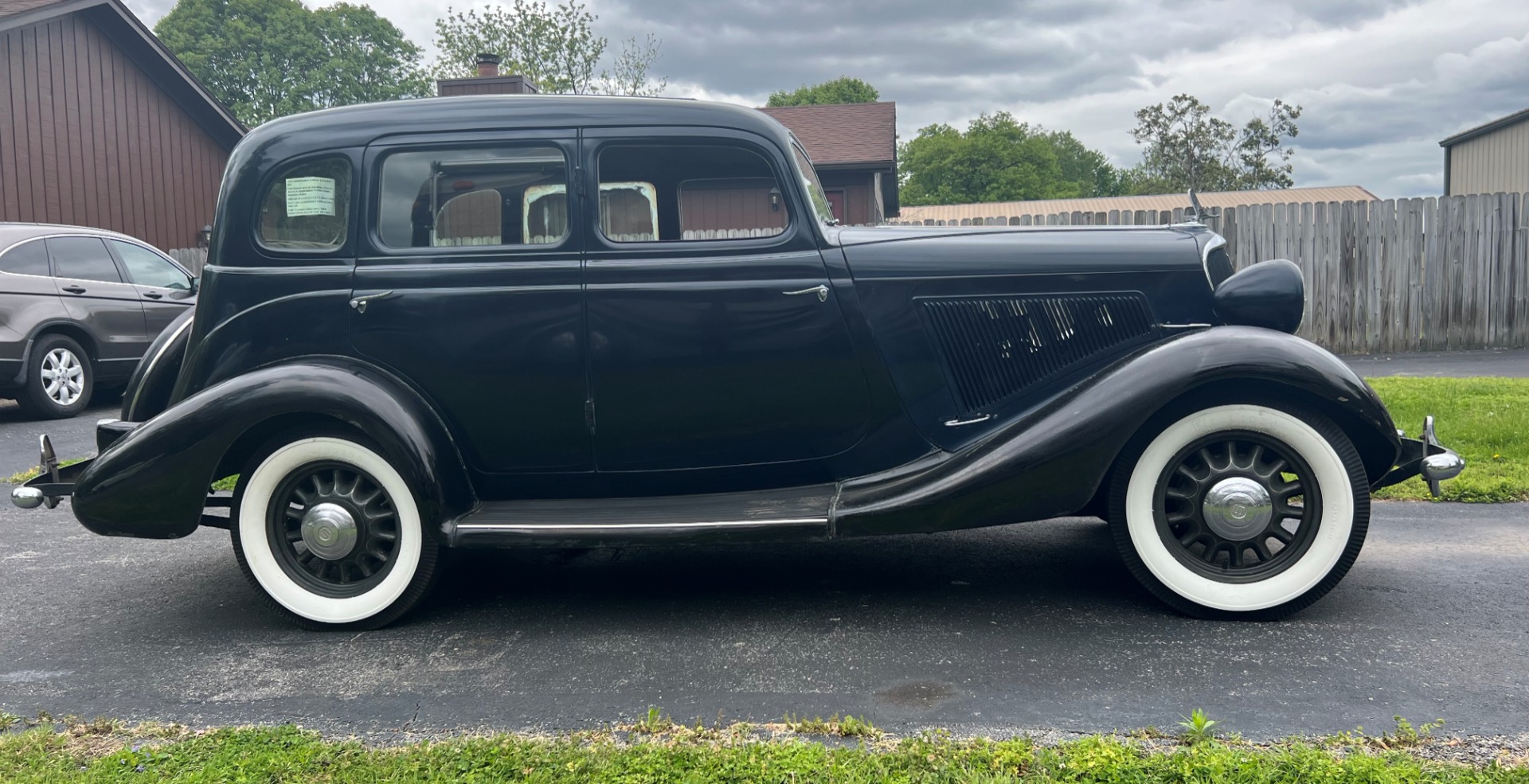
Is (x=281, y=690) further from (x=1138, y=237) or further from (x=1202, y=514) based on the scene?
(x=1138, y=237)

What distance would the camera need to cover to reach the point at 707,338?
344 cm

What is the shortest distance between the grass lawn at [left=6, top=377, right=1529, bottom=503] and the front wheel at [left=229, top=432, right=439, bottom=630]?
97 cm

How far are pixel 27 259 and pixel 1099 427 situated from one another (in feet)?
30.2

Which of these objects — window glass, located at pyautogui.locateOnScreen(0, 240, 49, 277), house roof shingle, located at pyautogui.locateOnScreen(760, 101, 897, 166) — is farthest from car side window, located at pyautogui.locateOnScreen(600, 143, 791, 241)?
house roof shingle, located at pyautogui.locateOnScreen(760, 101, 897, 166)

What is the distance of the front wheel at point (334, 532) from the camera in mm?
3365

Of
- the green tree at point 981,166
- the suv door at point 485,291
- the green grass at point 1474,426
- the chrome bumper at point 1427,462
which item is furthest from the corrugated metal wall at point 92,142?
the green tree at point 981,166

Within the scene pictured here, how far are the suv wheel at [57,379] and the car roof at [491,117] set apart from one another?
641 cm

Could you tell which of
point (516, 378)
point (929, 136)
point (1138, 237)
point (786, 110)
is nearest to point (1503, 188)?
point (786, 110)

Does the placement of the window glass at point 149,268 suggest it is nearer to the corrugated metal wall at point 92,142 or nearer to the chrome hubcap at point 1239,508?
the corrugated metal wall at point 92,142

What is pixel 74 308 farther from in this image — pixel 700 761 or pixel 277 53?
pixel 277 53

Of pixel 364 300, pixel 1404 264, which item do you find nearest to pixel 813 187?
pixel 364 300

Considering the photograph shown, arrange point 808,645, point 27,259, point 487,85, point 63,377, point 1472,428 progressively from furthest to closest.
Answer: point 487,85 → point 63,377 → point 27,259 → point 1472,428 → point 808,645

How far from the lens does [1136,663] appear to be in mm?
2902

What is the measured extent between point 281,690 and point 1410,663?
330 centimetres
